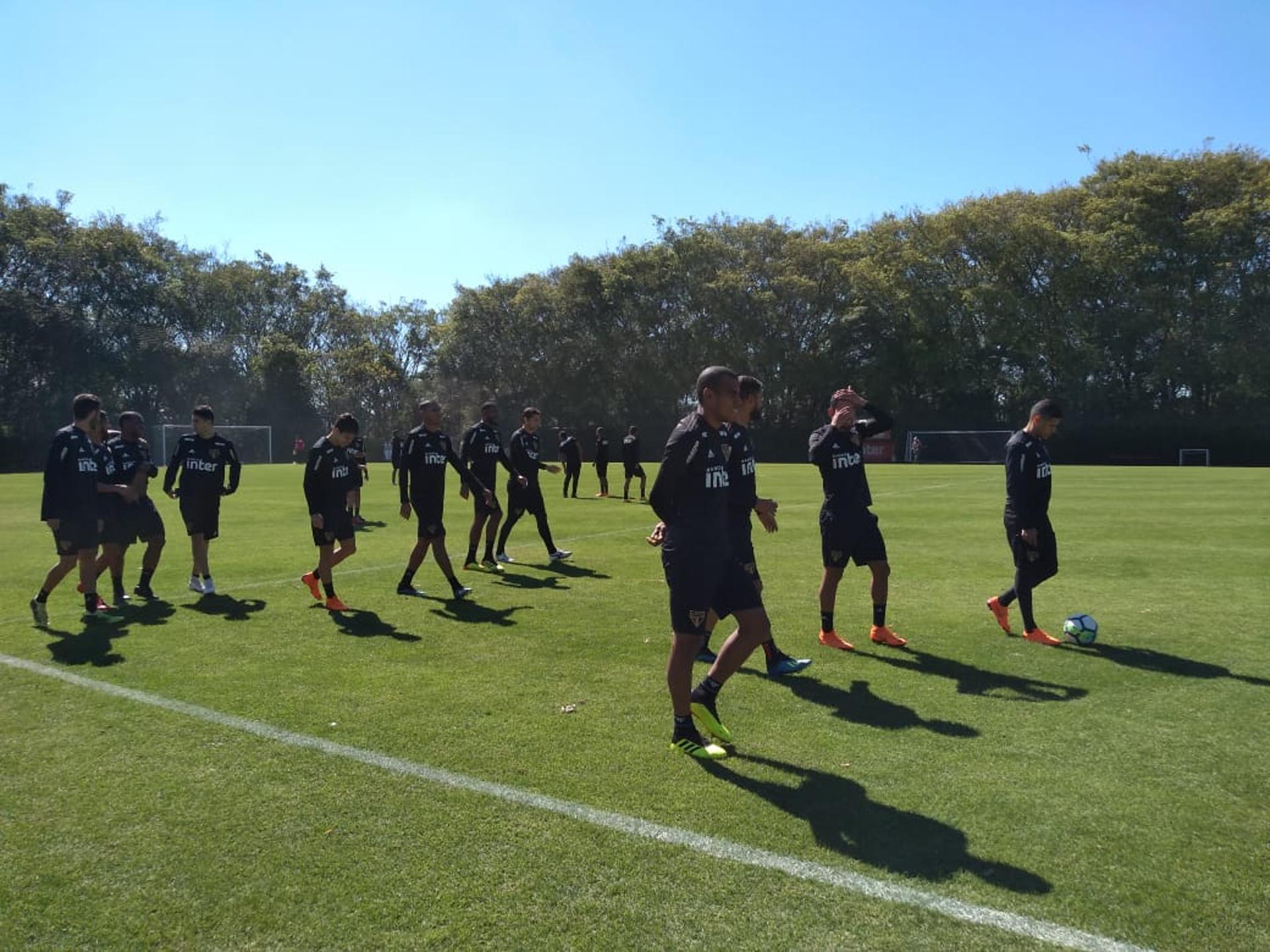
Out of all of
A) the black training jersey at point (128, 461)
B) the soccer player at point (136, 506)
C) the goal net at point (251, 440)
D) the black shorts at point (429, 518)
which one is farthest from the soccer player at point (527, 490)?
the goal net at point (251, 440)

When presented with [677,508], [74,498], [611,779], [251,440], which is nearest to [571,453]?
[74,498]

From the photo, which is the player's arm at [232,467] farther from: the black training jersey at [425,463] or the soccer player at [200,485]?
the black training jersey at [425,463]

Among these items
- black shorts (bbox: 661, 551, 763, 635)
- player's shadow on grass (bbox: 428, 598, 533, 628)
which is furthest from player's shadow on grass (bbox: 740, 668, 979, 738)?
player's shadow on grass (bbox: 428, 598, 533, 628)

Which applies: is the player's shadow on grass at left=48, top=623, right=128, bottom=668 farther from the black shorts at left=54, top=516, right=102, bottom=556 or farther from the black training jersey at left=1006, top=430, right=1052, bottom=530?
the black training jersey at left=1006, top=430, right=1052, bottom=530

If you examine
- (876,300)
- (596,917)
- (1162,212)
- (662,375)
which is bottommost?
(596,917)

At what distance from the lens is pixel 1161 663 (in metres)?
6.51

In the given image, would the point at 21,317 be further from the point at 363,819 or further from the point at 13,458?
the point at 363,819

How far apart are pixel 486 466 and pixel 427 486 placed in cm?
221

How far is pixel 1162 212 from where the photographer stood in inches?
1859

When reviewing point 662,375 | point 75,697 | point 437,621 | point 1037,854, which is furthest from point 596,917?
point 662,375

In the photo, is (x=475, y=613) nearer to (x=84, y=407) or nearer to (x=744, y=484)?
(x=744, y=484)

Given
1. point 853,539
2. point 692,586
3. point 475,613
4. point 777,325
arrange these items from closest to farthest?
point 692,586, point 853,539, point 475,613, point 777,325

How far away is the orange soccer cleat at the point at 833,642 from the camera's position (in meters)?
7.04

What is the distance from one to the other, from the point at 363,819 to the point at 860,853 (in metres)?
2.18
